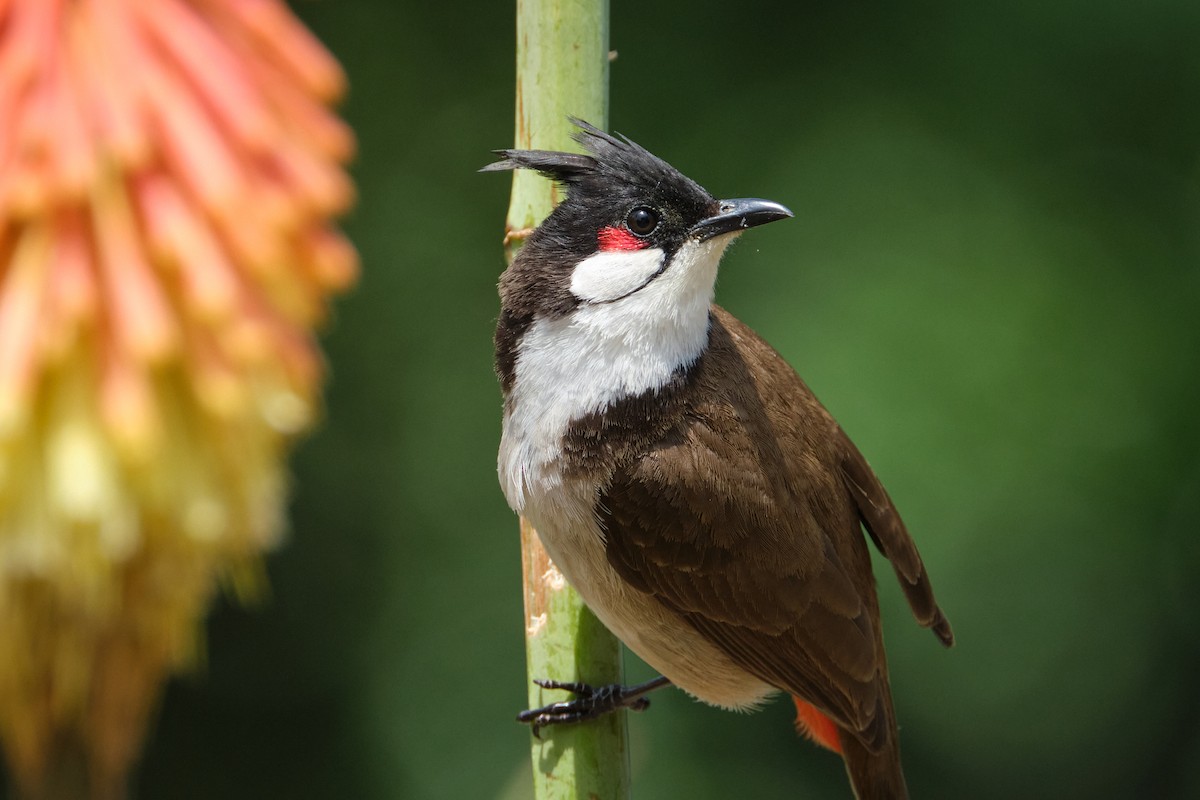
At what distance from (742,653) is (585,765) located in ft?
2.71

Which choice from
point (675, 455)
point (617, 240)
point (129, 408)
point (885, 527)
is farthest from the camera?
point (885, 527)

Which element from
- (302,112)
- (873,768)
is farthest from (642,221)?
(302,112)

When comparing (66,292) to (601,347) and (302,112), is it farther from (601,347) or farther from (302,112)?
(601,347)

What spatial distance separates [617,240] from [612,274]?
0.06m

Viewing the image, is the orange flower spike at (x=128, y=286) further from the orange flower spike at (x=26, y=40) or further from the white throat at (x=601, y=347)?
the white throat at (x=601, y=347)

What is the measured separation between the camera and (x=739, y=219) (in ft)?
→ 7.46

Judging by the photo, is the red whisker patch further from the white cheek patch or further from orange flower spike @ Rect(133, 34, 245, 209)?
orange flower spike @ Rect(133, 34, 245, 209)

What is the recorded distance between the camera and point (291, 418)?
736mm

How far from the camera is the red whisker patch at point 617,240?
226 centimetres

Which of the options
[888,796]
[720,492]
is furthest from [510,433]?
[888,796]

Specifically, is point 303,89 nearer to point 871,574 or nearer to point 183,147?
point 183,147

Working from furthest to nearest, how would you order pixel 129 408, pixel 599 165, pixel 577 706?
1. pixel 599 165
2. pixel 577 706
3. pixel 129 408

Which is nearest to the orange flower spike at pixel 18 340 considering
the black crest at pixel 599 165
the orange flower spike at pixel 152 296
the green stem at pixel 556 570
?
the orange flower spike at pixel 152 296

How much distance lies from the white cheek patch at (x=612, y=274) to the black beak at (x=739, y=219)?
9cm
